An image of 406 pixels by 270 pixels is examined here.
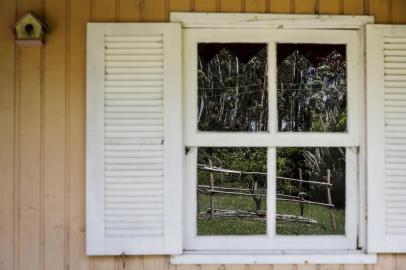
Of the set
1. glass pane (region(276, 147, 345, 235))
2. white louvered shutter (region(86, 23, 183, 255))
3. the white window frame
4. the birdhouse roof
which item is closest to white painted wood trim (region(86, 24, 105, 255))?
white louvered shutter (region(86, 23, 183, 255))

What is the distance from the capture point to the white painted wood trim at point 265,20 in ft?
9.36

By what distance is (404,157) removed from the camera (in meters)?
2.86

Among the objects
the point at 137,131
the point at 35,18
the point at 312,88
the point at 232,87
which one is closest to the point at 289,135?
the point at 312,88

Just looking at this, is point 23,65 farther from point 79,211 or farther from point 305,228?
point 305,228

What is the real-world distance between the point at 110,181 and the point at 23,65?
2.77ft

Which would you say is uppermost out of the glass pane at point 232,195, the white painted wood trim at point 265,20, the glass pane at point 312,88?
the white painted wood trim at point 265,20

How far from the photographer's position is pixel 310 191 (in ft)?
9.70

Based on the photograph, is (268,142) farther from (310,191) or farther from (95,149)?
(95,149)

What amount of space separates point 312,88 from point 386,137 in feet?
1.70

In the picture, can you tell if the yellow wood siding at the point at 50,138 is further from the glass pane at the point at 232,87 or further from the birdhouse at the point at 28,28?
the glass pane at the point at 232,87

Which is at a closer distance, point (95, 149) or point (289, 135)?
point (95, 149)

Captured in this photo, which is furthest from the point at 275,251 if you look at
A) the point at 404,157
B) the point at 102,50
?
the point at 102,50

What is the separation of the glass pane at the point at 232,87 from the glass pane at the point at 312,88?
0.38ft

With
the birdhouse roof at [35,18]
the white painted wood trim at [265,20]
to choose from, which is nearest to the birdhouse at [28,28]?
the birdhouse roof at [35,18]
